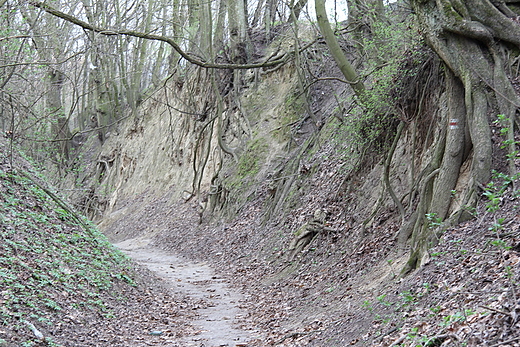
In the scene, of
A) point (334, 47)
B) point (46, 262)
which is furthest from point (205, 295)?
point (334, 47)

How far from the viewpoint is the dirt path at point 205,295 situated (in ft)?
25.0

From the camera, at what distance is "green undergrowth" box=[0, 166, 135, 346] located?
657cm

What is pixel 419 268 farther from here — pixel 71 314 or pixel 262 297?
pixel 71 314

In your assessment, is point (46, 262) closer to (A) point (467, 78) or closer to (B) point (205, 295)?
(B) point (205, 295)

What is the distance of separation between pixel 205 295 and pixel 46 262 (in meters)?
3.88

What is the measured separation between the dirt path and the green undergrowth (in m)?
1.51

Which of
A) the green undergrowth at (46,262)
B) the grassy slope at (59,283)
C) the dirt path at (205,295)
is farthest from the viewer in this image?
the dirt path at (205,295)

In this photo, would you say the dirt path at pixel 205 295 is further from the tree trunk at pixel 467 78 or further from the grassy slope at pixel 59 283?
the tree trunk at pixel 467 78

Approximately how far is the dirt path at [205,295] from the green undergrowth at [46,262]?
4.94ft

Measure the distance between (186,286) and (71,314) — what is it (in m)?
4.96

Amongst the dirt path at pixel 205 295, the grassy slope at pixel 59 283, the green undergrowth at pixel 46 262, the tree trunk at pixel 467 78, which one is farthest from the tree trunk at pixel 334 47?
the green undergrowth at pixel 46 262

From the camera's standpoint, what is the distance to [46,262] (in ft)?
26.3

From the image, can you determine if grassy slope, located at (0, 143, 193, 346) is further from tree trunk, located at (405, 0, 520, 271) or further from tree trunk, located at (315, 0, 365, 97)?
tree trunk, located at (315, 0, 365, 97)

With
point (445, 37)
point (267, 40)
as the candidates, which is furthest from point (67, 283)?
point (267, 40)
